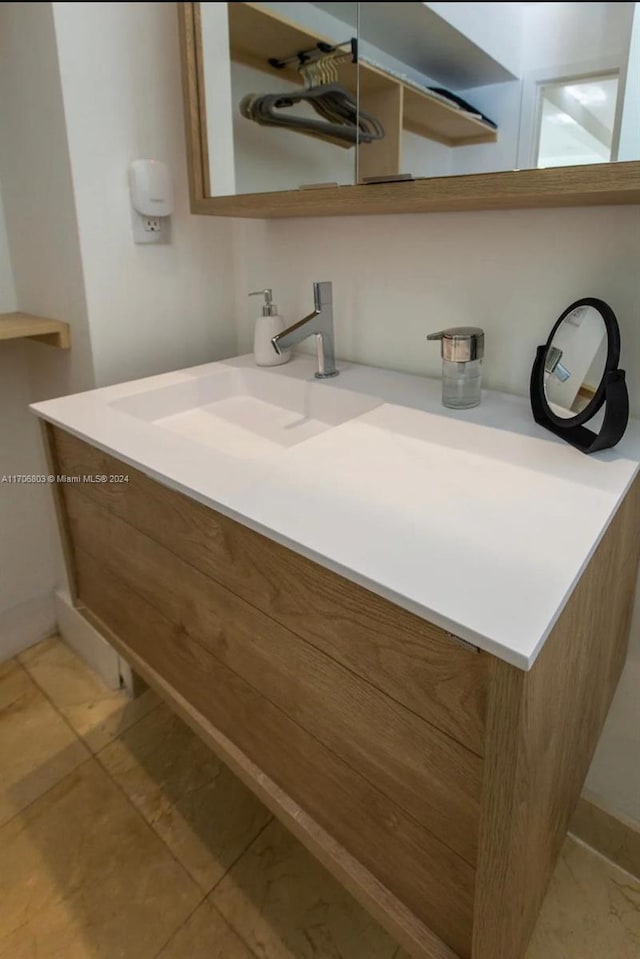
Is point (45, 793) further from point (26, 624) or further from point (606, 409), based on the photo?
point (606, 409)

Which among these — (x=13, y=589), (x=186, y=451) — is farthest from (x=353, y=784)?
(x=13, y=589)

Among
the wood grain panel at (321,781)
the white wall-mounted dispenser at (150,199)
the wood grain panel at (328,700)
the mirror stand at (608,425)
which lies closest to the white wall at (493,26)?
the mirror stand at (608,425)

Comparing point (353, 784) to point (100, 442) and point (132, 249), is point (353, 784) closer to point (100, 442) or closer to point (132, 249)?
point (100, 442)

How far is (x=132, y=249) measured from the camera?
4.15ft

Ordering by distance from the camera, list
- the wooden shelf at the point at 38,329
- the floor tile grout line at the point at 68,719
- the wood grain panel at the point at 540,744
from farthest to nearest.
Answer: the floor tile grout line at the point at 68,719 < the wooden shelf at the point at 38,329 < the wood grain panel at the point at 540,744

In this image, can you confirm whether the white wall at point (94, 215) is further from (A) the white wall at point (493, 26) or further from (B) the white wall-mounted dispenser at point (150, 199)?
(A) the white wall at point (493, 26)

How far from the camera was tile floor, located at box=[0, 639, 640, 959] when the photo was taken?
102cm

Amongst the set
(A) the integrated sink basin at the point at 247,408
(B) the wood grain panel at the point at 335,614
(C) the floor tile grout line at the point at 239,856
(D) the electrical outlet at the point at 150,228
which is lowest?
(C) the floor tile grout line at the point at 239,856

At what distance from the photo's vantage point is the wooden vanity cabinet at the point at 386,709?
1.84 ft

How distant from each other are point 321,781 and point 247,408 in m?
0.73

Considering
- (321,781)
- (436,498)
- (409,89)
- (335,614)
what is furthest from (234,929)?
(409,89)

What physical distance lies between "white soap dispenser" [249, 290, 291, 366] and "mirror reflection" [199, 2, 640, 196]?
23 cm

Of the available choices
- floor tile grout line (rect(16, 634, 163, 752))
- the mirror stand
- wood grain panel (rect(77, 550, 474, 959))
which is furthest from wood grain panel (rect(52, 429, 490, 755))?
floor tile grout line (rect(16, 634, 163, 752))

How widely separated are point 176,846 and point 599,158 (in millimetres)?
1346
